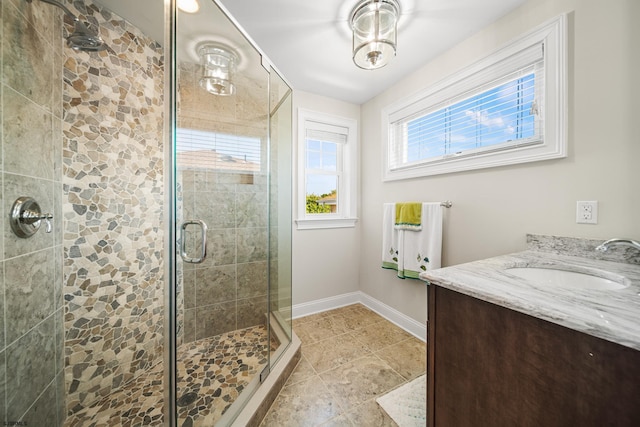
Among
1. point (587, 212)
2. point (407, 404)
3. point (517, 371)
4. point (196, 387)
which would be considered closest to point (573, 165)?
point (587, 212)

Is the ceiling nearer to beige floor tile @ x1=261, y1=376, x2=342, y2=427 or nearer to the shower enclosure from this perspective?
the shower enclosure

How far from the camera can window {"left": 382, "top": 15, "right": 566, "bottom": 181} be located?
118 centimetres

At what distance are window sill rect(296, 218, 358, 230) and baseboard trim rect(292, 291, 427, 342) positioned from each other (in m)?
0.76

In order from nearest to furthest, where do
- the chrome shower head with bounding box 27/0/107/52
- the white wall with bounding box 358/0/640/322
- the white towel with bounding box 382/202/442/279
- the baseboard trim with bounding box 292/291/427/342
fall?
the white wall with bounding box 358/0/640/322 < the chrome shower head with bounding box 27/0/107/52 < the white towel with bounding box 382/202/442/279 < the baseboard trim with bounding box 292/291/427/342

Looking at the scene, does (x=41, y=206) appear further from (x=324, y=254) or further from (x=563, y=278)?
(x=563, y=278)

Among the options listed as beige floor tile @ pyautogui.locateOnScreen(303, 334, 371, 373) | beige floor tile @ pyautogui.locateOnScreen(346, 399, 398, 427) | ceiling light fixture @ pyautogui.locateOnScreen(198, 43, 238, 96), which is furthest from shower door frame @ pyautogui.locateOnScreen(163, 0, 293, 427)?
beige floor tile @ pyautogui.locateOnScreen(303, 334, 371, 373)

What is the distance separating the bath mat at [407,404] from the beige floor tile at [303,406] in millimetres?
275

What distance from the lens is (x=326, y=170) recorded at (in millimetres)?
2488

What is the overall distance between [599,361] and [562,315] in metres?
0.11

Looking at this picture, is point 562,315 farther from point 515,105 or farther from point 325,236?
point 325,236

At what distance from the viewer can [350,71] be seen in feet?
6.39

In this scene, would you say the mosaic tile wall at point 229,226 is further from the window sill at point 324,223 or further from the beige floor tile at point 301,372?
the window sill at point 324,223

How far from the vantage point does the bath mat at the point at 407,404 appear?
3.83ft

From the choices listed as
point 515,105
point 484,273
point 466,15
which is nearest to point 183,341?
point 484,273
